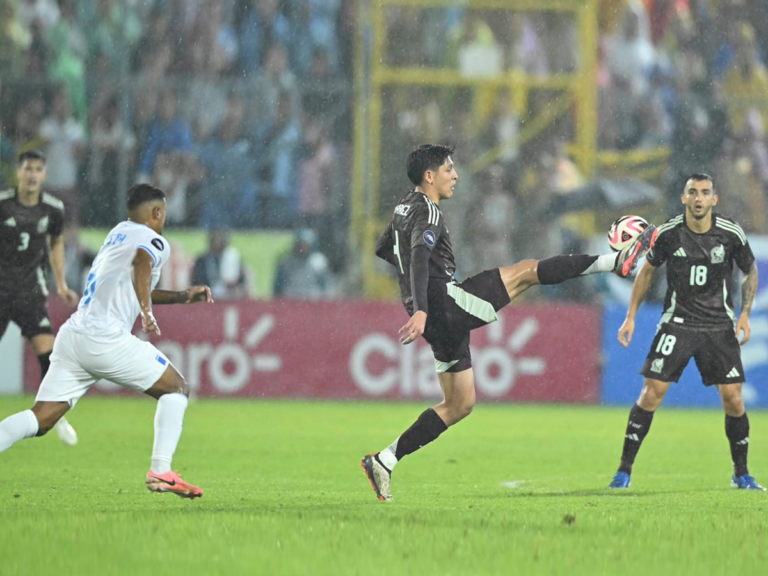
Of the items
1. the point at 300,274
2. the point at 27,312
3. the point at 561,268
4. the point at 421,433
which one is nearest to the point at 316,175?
the point at 300,274

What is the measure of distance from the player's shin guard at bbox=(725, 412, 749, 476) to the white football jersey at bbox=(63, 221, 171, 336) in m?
3.72

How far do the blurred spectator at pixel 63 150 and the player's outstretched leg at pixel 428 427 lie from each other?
10996mm

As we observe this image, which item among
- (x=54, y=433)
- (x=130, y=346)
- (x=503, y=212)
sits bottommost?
(x=54, y=433)

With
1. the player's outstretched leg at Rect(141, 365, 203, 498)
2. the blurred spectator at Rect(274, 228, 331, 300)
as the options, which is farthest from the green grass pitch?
the blurred spectator at Rect(274, 228, 331, 300)

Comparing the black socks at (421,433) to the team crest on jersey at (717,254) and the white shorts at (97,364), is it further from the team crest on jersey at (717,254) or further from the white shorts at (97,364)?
the team crest on jersey at (717,254)

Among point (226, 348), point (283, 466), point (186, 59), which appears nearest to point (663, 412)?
point (226, 348)

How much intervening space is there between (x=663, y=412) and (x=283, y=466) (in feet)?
22.2

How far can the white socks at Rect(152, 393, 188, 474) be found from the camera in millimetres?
6141

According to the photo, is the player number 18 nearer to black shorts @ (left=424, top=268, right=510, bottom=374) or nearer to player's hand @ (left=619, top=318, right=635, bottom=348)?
player's hand @ (left=619, top=318, right=635, bottom=348)

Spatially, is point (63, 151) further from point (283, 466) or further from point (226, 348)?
point (283, 466)

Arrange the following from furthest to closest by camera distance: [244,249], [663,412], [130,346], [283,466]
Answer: [244,249]
[663,412]
[283,466]
[130,346]

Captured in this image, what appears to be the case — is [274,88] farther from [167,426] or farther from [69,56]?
[167,426]

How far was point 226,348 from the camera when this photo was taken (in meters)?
15.0

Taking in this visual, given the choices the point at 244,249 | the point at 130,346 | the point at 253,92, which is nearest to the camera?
the point at 130,346
